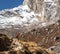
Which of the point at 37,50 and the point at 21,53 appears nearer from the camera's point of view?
the point at 21,53

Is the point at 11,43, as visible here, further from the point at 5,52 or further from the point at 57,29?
the point at 57,29

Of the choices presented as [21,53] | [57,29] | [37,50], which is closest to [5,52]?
[21,53]

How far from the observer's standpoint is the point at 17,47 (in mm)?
32688

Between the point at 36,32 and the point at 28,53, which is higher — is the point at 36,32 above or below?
below

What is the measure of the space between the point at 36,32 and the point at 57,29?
1292 cm

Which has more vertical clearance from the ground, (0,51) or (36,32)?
(0,51)

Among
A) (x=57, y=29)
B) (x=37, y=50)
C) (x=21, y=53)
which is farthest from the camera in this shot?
(x=57, y=29)

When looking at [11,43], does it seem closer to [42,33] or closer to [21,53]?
[21,53]

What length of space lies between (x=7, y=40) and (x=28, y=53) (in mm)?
3384

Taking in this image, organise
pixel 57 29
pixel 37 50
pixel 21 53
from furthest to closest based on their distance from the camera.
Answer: pixel 57 29 → pixel 37 50 → pixel 21 53

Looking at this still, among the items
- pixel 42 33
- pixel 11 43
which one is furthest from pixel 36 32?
pixel 11 43

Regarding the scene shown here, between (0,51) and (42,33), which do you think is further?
(42,33)

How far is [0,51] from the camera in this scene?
3234 cm

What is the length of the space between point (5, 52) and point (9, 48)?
2.29m
